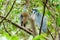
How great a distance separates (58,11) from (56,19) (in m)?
0.11

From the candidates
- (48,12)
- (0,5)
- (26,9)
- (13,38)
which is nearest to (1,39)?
(13,38)

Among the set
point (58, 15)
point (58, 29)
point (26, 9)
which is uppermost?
point (26, 9)

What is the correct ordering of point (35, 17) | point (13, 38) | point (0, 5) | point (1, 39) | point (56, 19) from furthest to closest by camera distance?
1. point (0, 5)
2. point (56, 19)
3. point (35, 17)
4. point (13, 38)
5. point (1, 39)

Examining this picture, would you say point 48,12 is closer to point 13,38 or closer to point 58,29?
point 58,29

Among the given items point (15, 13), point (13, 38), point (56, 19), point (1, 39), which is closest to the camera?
point (1, 39)

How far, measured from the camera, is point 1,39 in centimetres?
82

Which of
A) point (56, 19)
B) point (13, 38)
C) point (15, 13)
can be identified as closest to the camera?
point (13, 38)

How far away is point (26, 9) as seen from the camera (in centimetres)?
157

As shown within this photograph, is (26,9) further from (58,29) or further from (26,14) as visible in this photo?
(58,29)

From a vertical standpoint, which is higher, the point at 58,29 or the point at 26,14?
the point at 26,14

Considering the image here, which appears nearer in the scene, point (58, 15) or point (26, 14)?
point (26, 14)

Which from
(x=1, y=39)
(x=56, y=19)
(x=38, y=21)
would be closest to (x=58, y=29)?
(x=56, y=19)

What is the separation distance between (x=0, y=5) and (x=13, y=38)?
1.17 m

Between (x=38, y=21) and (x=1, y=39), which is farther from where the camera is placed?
(x=38, y=21)
